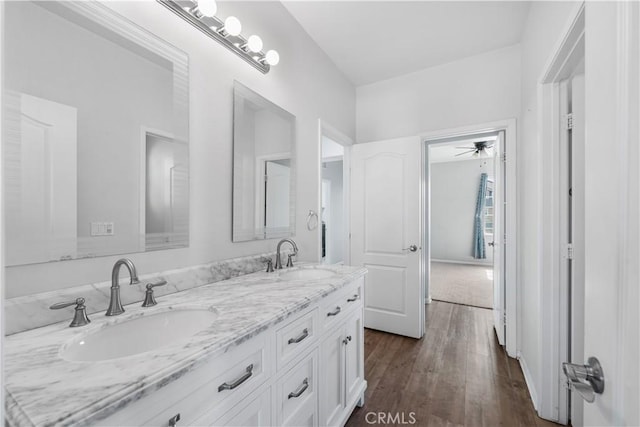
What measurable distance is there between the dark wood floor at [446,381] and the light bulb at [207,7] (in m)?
2.29

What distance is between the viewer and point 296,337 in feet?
3.67

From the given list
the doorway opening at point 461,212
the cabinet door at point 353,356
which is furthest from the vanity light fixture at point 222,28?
the doorway opening at point 461,212

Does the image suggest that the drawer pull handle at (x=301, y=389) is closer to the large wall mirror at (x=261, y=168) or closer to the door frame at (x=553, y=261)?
the large wall mirror at (x=261, y=168)

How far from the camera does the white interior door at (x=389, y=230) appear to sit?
270 centimetres

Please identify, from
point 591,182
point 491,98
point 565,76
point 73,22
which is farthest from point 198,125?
point 491,98

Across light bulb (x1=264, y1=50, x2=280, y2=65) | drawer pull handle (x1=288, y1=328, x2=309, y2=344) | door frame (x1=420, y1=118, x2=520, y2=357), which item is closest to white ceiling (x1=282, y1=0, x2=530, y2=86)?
light bulb (x1=264, y1=50, x2=280, y2=65)

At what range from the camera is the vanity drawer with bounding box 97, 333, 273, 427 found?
0.61 m

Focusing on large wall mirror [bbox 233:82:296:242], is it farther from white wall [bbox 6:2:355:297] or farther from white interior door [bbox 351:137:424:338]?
white interior door [bbox 351:137:424:338]

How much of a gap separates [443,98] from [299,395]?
2.76m

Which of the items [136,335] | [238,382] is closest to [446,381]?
[238,382]

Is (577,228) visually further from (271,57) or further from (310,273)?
(271,57)

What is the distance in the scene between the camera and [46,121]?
2.93 ft

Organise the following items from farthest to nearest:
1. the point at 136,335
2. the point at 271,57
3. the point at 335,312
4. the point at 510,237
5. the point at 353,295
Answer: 1. the point at 510,237
2. the point at 271,57
3. the point at 353,295
4. the point at 335,312
5. the point at 136,335

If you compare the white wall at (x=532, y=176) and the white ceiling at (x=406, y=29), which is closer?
the white wall at (x=532, y=176)
